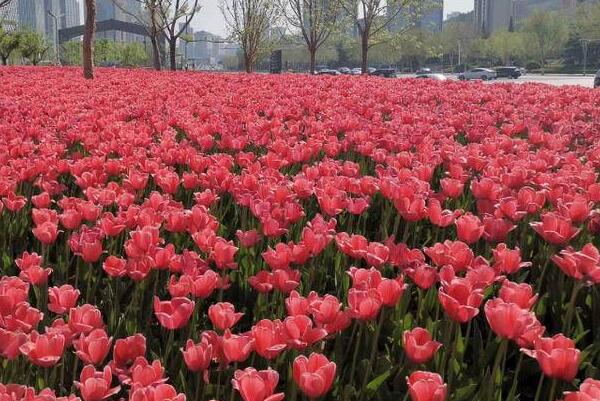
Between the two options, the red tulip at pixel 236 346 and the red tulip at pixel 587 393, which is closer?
the red tulip at pixel 587 393

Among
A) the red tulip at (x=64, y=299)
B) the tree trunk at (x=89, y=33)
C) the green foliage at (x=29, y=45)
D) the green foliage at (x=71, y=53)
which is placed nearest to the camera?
the red tulip at (x=64, y=299)

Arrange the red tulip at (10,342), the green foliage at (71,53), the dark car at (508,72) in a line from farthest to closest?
the green foliage at (71,53)
the dark car at (508,72)
the red tulip at (10,342)

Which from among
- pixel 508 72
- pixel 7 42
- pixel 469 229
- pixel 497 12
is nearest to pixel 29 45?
pixel 7 42

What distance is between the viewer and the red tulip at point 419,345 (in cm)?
157

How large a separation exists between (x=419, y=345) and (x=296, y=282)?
0.46 m

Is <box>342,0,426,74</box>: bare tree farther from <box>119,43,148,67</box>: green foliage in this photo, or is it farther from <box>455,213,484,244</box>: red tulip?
<box>119,43,148,67</box>: green foliage

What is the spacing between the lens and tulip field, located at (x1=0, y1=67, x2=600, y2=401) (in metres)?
1.57

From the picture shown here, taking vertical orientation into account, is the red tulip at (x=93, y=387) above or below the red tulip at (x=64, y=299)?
below

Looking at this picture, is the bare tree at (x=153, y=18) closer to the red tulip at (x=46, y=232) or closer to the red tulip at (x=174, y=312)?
the red tulip at (x=46, y=232)

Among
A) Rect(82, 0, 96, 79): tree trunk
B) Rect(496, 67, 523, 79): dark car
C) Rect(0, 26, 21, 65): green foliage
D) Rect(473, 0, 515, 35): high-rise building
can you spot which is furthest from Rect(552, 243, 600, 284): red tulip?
Rect(473, 0, 515, 35): high-rise building

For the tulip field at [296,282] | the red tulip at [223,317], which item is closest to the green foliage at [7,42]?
the tulip field at [296,282]

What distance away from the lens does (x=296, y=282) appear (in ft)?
6.37

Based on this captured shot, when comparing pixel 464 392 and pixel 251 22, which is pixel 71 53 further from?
pixel 464 392

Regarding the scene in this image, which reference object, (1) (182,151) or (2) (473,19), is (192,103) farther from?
(2) (473,19)
